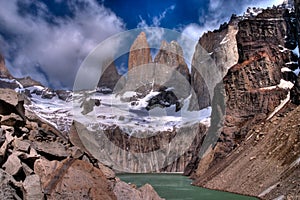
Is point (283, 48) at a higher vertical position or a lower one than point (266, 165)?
higher

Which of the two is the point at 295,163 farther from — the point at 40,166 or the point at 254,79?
the point at 254,79

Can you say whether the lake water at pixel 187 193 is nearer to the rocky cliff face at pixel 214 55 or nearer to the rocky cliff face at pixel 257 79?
the rocky cliff face at pixel 257 79

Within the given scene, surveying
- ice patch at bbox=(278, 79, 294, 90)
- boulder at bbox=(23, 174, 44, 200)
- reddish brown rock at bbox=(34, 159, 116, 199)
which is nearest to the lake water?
reddish brown rock at bbox=(34, 159, 116, 199)

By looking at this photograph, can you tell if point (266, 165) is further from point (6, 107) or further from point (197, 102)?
point (197, 102)

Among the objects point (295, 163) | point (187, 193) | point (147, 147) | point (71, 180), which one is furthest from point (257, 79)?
point (147, 147)

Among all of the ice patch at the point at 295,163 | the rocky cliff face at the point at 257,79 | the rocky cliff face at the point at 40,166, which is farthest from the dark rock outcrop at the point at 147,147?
the rocky cliff face at the point at 40,166

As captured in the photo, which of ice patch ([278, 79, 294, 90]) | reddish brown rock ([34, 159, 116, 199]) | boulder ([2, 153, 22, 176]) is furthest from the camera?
ice patch ([278, 79, 294, 90])

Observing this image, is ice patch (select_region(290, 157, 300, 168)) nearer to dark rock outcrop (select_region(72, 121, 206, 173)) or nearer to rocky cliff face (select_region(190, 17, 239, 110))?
rocky cliff face (select_region(190, 17, 239, 110))

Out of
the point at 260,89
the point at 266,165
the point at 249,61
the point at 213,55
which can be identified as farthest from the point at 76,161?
the point at 213,55
